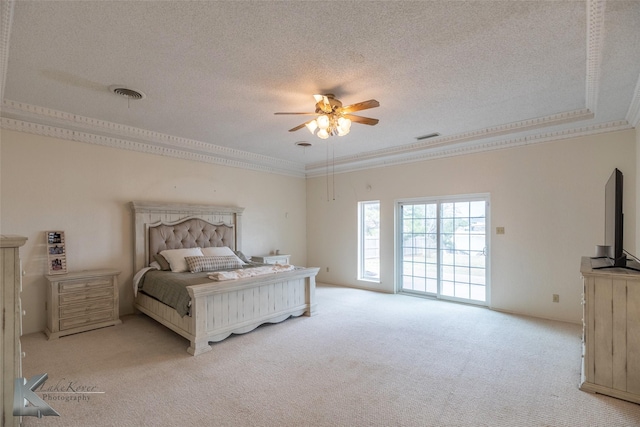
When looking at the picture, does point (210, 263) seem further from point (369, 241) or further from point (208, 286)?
point (369, 241)

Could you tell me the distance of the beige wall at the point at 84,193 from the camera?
3.64 metres

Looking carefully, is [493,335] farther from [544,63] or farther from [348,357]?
[544,63]

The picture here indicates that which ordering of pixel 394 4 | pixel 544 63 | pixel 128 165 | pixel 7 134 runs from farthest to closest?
pixel 128 165, pixel 7 134, pixel 544 63, pixel 394 4

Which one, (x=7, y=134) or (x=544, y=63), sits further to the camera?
(x=7, y=134)

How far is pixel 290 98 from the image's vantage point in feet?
10.6

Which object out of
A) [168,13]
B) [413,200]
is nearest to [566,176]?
[413,200]

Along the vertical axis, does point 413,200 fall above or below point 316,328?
above

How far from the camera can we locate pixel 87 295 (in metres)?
3.77

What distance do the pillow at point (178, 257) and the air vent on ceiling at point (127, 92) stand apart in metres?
2.17

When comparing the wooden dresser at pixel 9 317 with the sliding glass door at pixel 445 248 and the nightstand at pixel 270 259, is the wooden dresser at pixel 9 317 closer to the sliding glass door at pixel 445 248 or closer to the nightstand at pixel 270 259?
the nightstand at pixel 270 259

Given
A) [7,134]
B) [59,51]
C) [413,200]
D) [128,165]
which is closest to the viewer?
[59,51]

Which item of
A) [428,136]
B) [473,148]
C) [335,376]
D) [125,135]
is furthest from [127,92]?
[473,148]

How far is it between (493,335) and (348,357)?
1819 millimetres

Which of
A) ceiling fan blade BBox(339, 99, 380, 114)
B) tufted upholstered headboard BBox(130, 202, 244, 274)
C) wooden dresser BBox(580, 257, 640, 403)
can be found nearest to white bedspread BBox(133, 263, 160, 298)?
tufted upholstered headboard BBox(130, 202, 244, 274)
